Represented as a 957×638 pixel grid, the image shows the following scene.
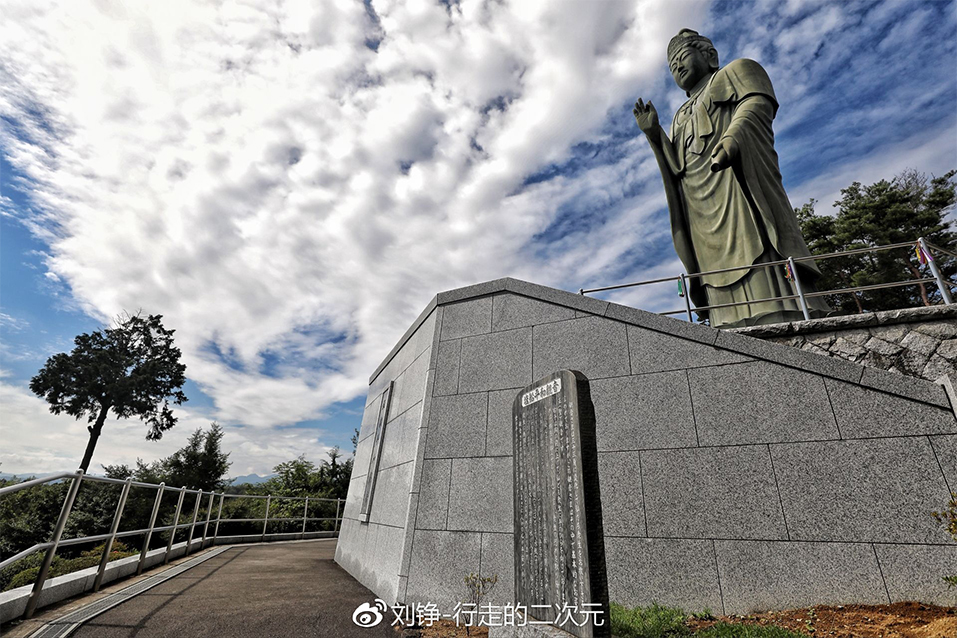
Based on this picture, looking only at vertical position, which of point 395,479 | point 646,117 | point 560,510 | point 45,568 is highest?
point 646,117

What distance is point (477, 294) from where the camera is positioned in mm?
6355

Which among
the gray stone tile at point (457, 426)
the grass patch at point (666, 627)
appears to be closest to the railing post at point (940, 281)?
the grass patch at point (666, 627)

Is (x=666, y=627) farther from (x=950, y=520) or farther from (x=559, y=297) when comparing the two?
(x=559, y=297)

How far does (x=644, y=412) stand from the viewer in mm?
4562

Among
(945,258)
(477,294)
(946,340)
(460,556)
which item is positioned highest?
(945,258)

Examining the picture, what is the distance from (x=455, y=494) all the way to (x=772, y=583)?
121 inches

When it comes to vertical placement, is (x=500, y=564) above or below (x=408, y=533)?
below

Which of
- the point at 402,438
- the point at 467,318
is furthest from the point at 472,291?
the point at 402,438

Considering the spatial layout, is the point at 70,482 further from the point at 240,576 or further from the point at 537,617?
the point at 537,617

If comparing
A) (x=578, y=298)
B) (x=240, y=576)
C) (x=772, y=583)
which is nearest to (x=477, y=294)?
(x=578, y=298)

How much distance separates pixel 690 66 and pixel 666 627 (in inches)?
408

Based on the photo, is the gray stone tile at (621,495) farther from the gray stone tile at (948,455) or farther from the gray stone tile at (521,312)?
the gray stone tile at (948,455)

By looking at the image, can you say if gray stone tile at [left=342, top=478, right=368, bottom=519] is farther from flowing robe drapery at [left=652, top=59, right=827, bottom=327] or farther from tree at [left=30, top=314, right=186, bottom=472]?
tree at [left=30, top=314, right=186, bottom=472]

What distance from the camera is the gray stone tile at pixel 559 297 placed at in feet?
17.3
